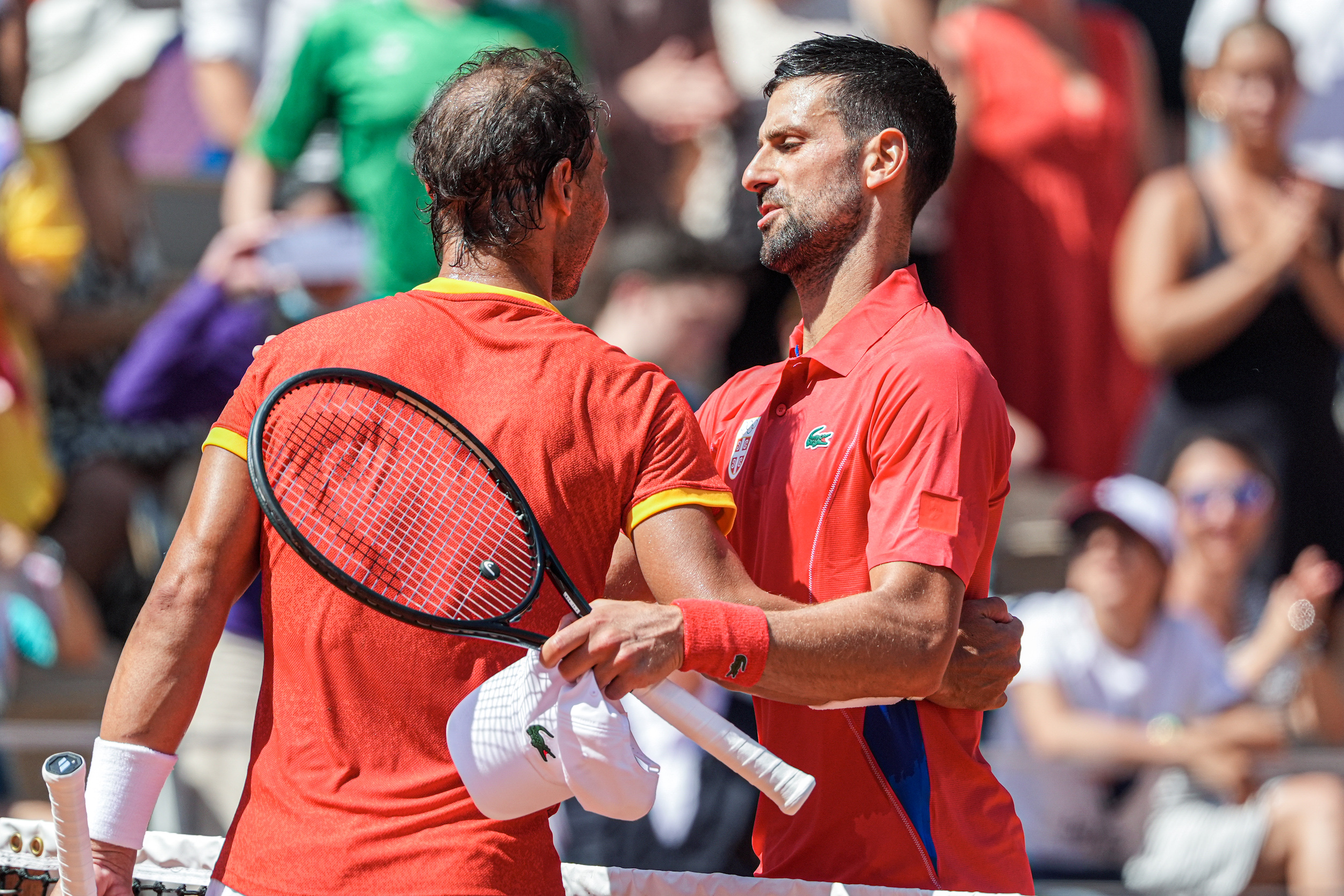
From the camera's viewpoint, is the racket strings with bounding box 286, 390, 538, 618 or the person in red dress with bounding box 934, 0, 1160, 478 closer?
the racket strings with bounding box 286, 390, 538, 618

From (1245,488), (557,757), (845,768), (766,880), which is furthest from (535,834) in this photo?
(1245,488)

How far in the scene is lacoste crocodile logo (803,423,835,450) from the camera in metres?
2.70

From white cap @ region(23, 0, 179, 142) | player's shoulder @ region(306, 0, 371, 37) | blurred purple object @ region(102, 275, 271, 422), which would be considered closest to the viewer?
player's shoulder @ region(306, 0, 371, 37)

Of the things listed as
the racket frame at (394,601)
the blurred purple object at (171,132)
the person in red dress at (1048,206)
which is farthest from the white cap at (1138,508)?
the blurred purple object at (171,132)

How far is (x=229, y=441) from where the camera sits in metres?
2.35

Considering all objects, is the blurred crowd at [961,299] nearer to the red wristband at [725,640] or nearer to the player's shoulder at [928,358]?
the player's shoulder at [928,358]

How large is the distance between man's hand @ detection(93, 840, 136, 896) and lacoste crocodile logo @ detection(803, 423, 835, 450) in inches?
49.0

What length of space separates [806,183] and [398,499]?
104 cm

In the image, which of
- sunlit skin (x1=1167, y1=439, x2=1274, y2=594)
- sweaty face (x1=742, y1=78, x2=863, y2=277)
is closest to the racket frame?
sweaty face (x1=742, y1=78, x2=863, y2=277)

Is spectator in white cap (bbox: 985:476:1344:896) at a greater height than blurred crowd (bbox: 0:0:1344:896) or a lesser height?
lesser

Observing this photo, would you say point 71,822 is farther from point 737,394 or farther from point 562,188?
point 737,394

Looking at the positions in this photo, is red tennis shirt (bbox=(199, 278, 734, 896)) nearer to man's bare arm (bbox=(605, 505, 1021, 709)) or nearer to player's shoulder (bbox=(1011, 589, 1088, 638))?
man's bare arm (bbox=(605, 505, 1021, 709))

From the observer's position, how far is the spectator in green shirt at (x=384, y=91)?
5.23 m

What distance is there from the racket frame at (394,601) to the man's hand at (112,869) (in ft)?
1.83
